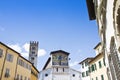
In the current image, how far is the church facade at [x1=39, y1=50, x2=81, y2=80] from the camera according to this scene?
52203mm

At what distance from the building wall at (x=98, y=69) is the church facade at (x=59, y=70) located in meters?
19.5

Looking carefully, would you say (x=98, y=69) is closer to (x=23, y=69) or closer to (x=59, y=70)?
(x=23, y=69)

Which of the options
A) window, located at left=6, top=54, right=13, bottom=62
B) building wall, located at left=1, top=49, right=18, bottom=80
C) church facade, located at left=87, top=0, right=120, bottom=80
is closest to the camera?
church facade, located at left=87, top=0, right=120, bottom=80

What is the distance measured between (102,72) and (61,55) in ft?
89.9

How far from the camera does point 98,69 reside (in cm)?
3062

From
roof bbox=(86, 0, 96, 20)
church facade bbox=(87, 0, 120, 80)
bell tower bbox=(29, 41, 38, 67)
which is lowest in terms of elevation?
church facade bbox=(87, 0, 120, 80)

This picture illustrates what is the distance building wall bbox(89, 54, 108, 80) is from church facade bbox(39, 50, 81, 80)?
1951 cm

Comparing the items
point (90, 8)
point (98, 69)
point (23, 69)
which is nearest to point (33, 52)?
point (23, 69)

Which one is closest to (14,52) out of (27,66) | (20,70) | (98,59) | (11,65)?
(11,65)

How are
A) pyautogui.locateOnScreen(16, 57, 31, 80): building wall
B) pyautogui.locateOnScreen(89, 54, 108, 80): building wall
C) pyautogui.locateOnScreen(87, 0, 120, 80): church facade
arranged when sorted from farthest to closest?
pyautogui.locateOnScreen(16, 57, 31, 80): building wall
pyautogui.locateOnScreen(89, 54, 108, 80): building wall
pyautogui.locateOnScreen(87, 0, 120, 80): church facade

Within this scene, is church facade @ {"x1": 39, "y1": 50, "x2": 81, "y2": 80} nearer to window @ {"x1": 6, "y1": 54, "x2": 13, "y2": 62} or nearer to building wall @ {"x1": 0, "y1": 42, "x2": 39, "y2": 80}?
building wall @ {"x1": 0, "y1": 42, "x2": 39, "y2": 80}

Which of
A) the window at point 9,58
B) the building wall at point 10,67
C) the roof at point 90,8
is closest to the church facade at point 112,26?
the roof at point 90,8

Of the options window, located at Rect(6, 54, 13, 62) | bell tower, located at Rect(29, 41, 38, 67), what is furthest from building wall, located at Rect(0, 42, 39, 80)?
bell tower, located at Rect(29, 41, 38, 67)

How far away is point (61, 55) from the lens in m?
54.8
